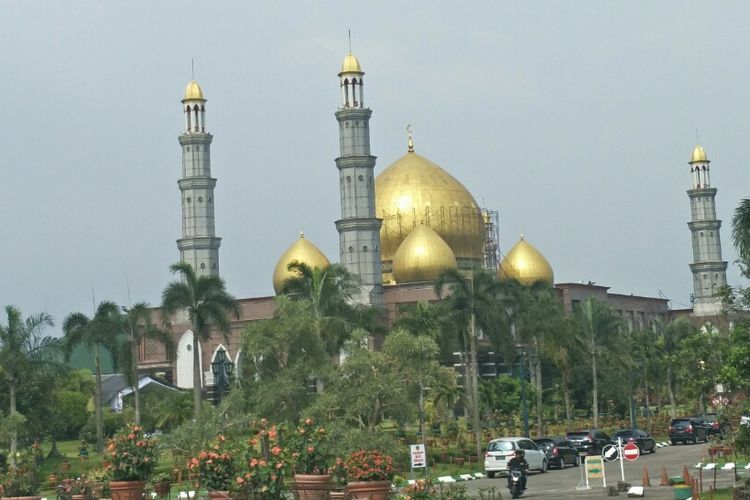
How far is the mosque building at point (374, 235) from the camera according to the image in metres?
95.0

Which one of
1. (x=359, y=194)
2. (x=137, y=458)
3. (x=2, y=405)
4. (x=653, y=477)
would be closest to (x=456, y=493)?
(x=137, y=458)

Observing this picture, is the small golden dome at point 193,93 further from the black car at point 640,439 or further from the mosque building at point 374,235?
the black car at point 640,439

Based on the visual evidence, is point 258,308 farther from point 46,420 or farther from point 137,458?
point 137,458

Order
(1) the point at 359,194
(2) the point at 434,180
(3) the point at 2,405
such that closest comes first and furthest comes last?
1. (3) the point at 2,405
2. (1) the point at 359,194
3. (2) the point at 434,180

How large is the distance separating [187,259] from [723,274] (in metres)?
50.3

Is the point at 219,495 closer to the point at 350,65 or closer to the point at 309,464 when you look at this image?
the point at 309,464

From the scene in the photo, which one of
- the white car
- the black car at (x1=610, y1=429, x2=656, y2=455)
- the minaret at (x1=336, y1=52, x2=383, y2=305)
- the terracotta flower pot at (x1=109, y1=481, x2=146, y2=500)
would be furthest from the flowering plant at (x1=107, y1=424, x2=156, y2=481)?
the minaret at (x1=336, y1=52, x2=383, y2=305)

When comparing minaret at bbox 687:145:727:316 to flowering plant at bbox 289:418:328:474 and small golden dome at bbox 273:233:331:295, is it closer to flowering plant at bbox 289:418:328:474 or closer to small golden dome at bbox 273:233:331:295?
small golden dome at bbox 273:233:331:295

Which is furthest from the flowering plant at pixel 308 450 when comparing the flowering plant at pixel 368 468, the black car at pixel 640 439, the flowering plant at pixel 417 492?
the black car at pixel 640 439

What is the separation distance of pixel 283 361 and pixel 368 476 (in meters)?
26.2

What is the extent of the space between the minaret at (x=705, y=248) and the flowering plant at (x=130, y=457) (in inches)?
4013

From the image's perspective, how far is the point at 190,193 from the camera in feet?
324

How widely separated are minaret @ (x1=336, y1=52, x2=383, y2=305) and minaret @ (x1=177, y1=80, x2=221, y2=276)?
9.15 meters

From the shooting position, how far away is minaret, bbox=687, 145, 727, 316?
12550 centimetres
